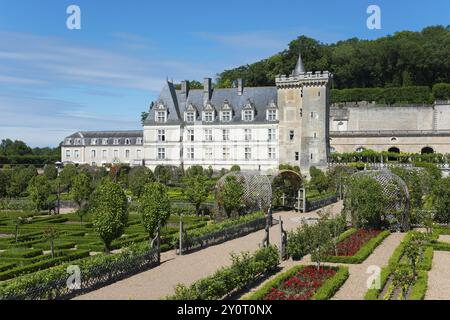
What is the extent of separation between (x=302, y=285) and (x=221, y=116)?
44.1 metres

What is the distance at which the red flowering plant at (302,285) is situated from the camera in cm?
1494

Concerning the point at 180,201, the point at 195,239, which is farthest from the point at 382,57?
the point at 195,239

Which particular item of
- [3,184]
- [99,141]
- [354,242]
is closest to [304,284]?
[354,242]

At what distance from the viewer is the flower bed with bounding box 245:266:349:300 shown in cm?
1488

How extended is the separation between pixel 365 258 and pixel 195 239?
6.88 meters

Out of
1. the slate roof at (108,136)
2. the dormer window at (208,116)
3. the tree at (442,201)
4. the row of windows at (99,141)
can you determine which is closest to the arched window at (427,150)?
the dormer window at (208,116)

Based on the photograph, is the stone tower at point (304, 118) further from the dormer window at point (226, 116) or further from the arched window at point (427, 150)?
the arched window at point (427, 150)

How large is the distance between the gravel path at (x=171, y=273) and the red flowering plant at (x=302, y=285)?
2.85m

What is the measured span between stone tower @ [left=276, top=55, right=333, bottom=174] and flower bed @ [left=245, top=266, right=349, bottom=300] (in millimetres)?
37818

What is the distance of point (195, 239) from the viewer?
75.9 feet

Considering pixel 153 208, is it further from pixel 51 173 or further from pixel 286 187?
pixel 51 173

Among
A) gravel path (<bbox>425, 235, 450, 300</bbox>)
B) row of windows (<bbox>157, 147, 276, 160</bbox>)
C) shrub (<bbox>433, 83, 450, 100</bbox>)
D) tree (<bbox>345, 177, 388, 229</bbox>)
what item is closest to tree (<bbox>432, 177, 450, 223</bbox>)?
tree (<bbox>345, 177, 388, 229</bbox>)

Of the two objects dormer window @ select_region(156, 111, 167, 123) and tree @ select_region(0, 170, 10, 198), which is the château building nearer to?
dormer window @ select_region(156, 111, 167, 123)

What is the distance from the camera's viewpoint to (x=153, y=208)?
74.8ft
